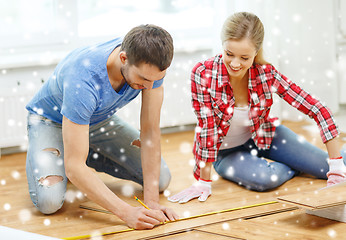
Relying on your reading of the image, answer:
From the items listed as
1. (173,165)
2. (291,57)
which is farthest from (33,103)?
(291,57)

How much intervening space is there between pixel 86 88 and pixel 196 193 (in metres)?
0.69

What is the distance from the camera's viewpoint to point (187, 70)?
334 cm

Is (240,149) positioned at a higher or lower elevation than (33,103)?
lower

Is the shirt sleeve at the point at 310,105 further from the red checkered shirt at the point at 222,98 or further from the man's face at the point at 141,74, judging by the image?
the man's face at the point at 141,74

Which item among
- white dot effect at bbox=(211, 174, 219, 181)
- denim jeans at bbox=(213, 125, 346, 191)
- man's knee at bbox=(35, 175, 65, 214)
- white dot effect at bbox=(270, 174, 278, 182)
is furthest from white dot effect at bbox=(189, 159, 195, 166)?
man's knee at bbox=(35, 175, 65, 214)

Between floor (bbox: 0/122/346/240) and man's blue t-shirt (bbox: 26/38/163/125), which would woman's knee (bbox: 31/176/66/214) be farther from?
man's blue t-shirt (bbox: 26/38/163/125)

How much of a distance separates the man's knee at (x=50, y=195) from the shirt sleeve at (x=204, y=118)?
566 mm

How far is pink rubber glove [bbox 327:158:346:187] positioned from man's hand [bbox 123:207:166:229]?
2.38ft

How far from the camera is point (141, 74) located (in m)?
1.51

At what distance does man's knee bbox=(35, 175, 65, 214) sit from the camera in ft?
6.09

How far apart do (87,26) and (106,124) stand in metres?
1.41

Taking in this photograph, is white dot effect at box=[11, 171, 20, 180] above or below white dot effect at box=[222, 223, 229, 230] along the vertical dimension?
below

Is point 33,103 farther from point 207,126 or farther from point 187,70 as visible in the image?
point 187,70

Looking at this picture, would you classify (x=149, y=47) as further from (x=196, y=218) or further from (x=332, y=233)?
(x=332, y=233)
